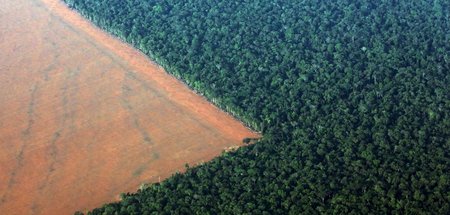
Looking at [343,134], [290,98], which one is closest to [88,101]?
[290,98]

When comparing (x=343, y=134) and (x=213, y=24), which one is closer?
(x=343, y=134)

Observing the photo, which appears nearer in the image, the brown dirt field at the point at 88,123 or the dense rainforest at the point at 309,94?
the dense rainforest at the point at 309,94

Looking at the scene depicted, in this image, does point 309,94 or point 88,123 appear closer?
point 309,94

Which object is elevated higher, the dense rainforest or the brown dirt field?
the dense rainforest

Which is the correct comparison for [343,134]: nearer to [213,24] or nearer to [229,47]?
[229,47]

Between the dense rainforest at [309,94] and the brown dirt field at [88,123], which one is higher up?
the dense rainforest at [309,94]
